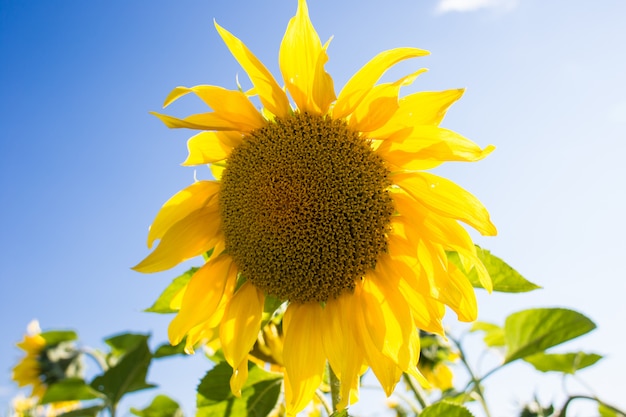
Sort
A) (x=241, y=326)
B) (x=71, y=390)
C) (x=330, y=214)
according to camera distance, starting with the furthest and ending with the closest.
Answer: (x=71, y=390) < (x=241, y=326) < (x=330, y=214)

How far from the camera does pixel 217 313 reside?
2.36m

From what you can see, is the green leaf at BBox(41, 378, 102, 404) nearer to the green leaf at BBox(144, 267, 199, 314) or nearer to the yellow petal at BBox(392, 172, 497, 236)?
the green leaf at BBox(144, 267, 199, 314)

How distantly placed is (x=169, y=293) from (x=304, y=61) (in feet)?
3.83

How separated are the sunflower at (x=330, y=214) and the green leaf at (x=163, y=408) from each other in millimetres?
1542

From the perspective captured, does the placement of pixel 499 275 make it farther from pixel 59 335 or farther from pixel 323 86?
pixel 59 335

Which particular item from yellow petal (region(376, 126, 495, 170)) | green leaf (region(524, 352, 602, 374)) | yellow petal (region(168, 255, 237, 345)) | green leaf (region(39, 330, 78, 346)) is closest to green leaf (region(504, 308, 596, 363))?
green leaf (region(524, 352, 602, 374))

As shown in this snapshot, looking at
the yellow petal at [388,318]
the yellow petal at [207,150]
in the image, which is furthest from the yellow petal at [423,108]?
the yellow petal at [207,150]

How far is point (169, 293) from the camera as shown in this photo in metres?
2.51

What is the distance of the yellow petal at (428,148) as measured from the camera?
1896 millimetres

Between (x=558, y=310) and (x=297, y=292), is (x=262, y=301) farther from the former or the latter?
(x=558, y=310)

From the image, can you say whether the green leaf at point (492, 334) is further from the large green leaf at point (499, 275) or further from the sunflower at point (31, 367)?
the sunflower at point (31, 367)

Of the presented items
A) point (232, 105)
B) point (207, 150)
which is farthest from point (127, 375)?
point (232, 105)

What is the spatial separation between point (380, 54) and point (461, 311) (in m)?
0.93

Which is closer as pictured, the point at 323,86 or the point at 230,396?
the point at 323,86
